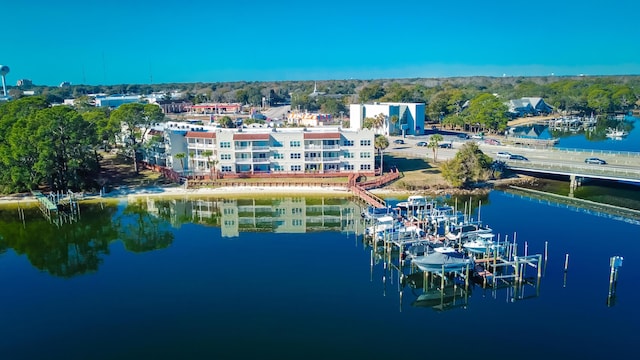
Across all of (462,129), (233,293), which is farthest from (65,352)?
(462,129)

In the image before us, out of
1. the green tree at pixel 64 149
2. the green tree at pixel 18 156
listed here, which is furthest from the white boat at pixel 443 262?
the green tree at pixel 18 156

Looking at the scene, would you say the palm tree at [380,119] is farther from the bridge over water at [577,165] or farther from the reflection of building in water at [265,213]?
the reflection of building in water at [265,213]

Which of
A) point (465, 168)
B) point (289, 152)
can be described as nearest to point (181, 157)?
point (289, 152)

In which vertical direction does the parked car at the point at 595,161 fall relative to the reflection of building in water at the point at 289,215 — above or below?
above

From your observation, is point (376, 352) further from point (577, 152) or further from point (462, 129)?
point (462, 129)

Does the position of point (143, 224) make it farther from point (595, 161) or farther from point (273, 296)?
point (595, 161)

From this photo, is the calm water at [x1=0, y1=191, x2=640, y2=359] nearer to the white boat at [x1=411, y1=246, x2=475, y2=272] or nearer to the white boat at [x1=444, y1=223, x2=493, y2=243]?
the white boat at [x1=411, y1=246, x2=475, y2=272]
